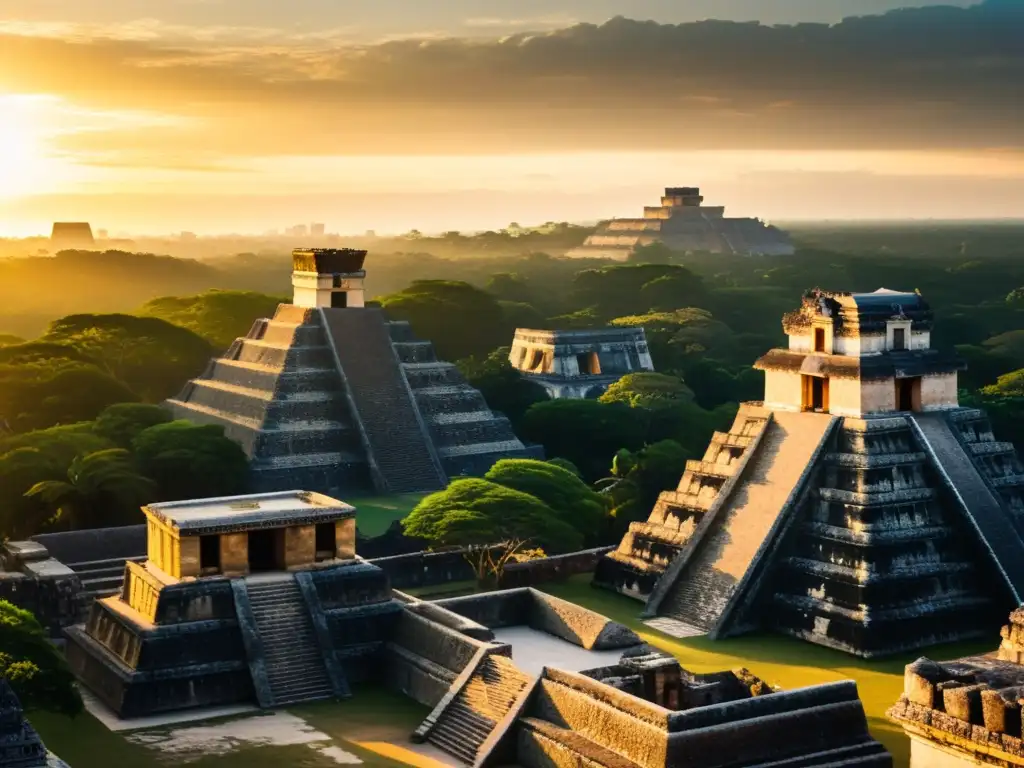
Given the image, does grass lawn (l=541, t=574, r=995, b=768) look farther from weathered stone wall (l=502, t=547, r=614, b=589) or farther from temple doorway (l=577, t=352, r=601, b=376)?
temple doorway (l=577, t=352, r=601, b=376)

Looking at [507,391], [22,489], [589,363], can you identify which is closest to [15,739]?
[22,489]

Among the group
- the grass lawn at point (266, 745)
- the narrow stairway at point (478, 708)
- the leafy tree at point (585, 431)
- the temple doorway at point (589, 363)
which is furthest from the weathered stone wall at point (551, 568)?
the temple doorway at point (589, 363)

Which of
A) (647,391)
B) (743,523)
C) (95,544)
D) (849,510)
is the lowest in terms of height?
(95,544)

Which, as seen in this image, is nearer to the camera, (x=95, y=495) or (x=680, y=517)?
(x=680, y=517)

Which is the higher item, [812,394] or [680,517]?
[812,394]

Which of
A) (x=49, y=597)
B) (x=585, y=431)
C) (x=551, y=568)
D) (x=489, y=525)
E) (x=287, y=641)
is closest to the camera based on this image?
(x=287, y=641)

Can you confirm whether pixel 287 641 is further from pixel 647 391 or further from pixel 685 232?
pixel 685 232
